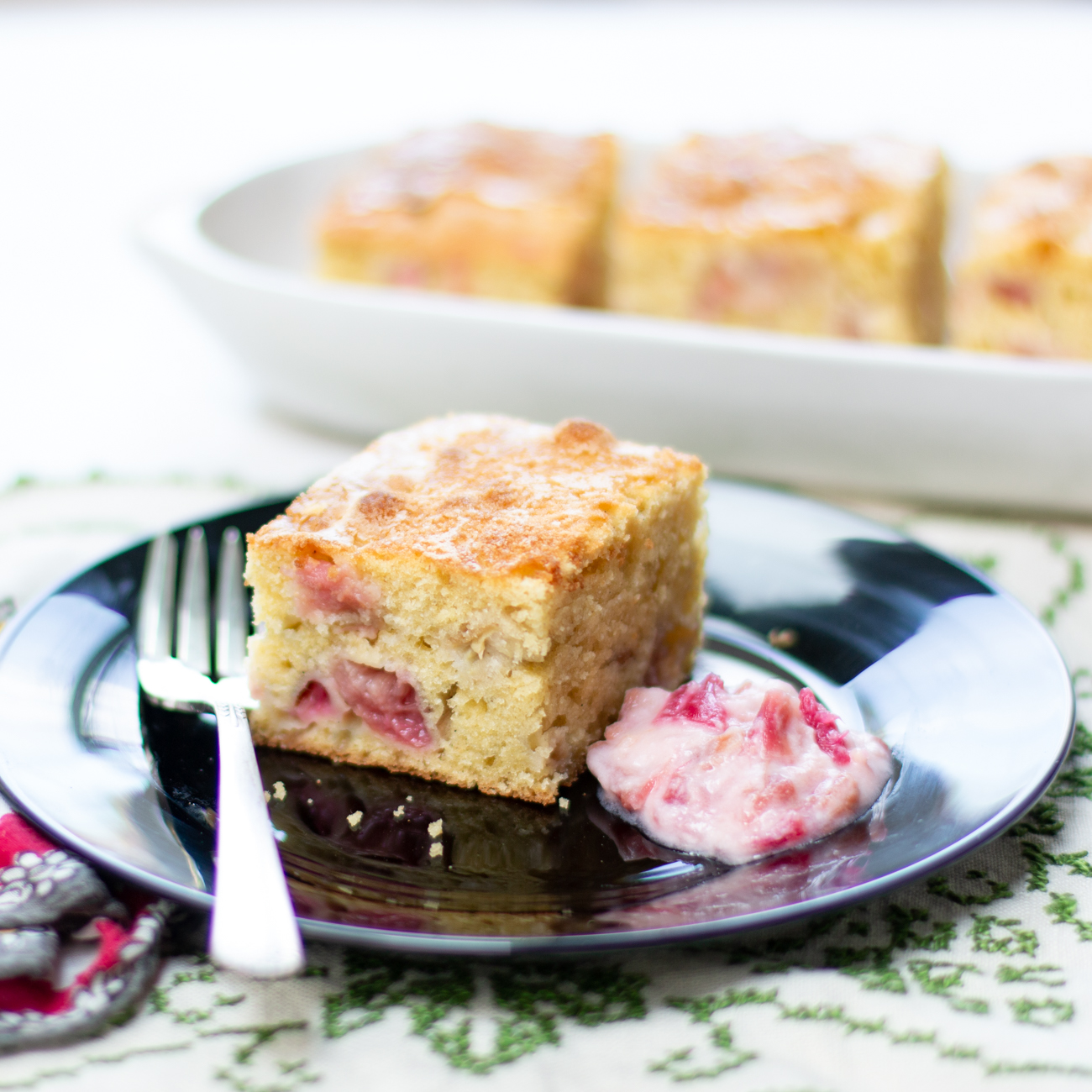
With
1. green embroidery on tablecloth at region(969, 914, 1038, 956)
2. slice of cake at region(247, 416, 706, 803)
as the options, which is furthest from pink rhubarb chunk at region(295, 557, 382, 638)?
green embroidery on tablecloth at region(969, 914, 1038, 956)

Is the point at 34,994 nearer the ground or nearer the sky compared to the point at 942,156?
nearer the ground

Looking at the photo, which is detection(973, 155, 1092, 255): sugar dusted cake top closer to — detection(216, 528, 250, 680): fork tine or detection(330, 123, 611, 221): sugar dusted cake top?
detection(330, 123, 611, 221): sugar dusted cake top

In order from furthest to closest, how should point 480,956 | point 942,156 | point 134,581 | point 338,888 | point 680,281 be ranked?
point 942,156, point 680,281, point 134,581, point 338,888, point 480,956

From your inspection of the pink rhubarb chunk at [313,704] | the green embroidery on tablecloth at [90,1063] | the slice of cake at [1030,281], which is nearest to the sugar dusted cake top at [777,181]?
the slice of cake at [1030,281]

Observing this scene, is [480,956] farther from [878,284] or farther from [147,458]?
[878,284]

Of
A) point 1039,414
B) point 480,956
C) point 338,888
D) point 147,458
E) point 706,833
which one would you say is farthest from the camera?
point 147,458

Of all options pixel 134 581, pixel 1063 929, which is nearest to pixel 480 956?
pixel 1063 929

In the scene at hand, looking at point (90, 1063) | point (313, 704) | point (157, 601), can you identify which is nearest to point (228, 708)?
point (313, 704)
